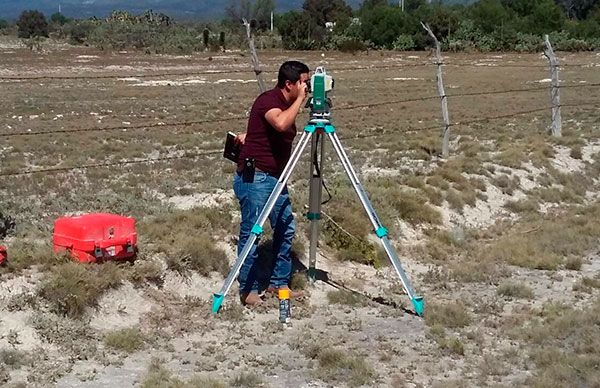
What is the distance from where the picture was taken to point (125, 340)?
6.38 metres

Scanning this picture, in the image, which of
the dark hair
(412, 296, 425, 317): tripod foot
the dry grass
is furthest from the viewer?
(412, 296, 425, 317): tripod foot

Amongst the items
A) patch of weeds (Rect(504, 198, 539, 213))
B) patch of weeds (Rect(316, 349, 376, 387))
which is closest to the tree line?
patch of weeds (Rect(504, 198, 539, 213))

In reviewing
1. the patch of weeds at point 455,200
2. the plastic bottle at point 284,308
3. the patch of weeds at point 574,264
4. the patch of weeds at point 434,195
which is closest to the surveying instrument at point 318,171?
the plastic bottle at point 284,308

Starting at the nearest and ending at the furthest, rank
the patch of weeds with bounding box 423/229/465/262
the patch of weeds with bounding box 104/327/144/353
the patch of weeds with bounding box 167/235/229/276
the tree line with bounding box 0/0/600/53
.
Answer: the patch of weeds with bounding box 104/327/144/353, the patch of weeds with bounding box 167/235/229/276, the patch of weeds with bounding box 423/229/465/262, the tree line with bounding box 0/0/600/53

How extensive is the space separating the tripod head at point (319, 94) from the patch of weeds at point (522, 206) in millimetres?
5000

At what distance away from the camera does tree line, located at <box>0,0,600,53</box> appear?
71125 millimetres

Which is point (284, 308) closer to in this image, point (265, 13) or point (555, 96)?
point (555, 96)

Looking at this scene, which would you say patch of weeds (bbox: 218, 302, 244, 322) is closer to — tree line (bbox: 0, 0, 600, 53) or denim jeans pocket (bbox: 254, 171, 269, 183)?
denim jeans pocket (bbox: 254, 171, 269, 183)

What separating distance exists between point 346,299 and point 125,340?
2.20 metres

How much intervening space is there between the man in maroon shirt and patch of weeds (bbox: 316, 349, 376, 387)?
127 cm

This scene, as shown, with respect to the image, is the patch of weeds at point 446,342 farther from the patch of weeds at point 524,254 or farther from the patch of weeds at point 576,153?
the patch of weeds at point 576,153

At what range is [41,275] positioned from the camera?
695cm

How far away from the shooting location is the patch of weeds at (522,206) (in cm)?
1154

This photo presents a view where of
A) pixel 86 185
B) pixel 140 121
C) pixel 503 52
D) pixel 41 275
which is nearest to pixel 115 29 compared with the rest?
pixel 503 52
